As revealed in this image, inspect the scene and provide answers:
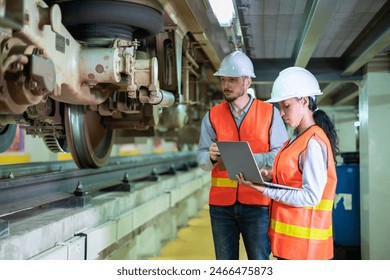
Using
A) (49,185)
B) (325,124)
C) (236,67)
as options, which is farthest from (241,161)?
(49,185)

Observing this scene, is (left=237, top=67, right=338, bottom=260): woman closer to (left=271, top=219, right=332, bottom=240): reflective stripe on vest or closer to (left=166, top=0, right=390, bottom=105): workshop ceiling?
(left=271, top=219, right=332, bottom=240): reflective stripe on vest

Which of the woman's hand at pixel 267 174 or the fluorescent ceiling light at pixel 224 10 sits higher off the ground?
the fluorescent ceiling light at pixel 224 10

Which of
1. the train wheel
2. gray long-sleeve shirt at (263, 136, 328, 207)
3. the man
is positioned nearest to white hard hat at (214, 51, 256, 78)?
the man

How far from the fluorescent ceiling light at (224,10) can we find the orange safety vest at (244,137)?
0.48 metres

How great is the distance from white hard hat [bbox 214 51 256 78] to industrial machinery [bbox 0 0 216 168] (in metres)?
0.39

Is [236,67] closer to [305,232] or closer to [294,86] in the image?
[294,86]

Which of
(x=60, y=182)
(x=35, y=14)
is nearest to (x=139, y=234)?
(x=60, y=182)

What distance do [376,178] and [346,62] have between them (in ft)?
2.68

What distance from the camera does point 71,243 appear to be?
2393 mm

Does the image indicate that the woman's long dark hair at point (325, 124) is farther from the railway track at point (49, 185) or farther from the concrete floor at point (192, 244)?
the concrete floor at point (192, 244)

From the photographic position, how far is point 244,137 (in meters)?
2.64

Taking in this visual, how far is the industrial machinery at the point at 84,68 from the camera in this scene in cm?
166

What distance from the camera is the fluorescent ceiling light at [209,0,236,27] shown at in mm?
2406

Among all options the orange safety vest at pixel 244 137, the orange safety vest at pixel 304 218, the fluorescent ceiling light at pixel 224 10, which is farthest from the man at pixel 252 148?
the orange safety vest at pixel 304 218
